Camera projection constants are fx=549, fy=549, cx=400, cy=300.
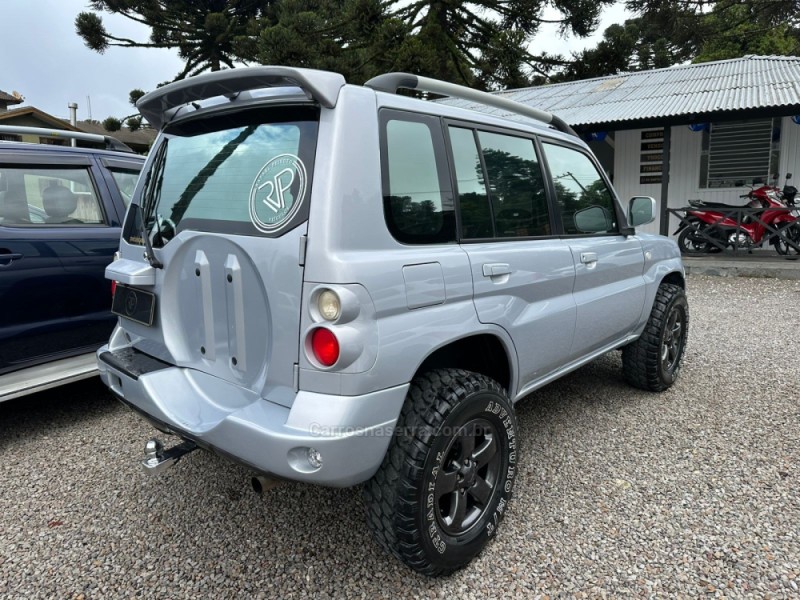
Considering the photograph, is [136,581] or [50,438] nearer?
[136,581]

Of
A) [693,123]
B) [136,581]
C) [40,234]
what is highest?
[693,123]

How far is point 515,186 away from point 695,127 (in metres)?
9.90

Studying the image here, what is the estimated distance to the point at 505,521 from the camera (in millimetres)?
2557

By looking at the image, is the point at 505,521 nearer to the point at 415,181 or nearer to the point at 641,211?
the point at 415,181

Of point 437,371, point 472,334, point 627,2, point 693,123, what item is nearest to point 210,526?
point 437,371

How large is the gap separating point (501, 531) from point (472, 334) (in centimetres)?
96

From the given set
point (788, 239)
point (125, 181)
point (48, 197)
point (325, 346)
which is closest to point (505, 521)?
point (325, 346)

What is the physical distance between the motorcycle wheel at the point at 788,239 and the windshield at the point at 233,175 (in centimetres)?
1007

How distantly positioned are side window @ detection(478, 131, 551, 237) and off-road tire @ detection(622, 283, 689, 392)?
1519 mm

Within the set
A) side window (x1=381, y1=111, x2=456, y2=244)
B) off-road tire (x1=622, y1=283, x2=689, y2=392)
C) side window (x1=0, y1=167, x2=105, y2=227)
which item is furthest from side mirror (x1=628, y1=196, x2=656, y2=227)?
side window (x1=0, y1=167, x2=105, y2=227)

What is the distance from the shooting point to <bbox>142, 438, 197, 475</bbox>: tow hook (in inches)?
86.9

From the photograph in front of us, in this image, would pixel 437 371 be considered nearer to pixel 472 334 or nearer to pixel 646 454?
pixel 472 334

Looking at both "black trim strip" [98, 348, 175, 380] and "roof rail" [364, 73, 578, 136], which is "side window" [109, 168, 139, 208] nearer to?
"black trim strip" [98, 348, 175, 380]

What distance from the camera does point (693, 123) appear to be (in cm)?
1026
